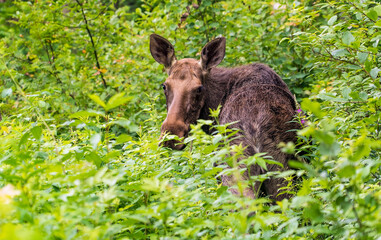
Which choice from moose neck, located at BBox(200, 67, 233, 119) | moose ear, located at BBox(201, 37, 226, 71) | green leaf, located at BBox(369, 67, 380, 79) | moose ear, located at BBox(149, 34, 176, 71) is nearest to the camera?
green leaf, located at BBox(369, 67, 380, 79)

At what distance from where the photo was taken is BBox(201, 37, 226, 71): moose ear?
5.88m

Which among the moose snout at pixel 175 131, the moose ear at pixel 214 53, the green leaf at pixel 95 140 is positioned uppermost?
the green leaf at pixel 95 140

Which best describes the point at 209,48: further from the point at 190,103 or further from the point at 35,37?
the point at 35,37

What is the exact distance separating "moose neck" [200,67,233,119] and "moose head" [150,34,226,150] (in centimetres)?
7

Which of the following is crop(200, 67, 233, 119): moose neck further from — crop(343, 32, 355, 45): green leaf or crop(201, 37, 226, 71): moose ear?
crop(343, 32, 355, 45): green leaf

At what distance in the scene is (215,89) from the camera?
223 inches

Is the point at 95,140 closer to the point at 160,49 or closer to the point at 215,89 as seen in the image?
the point at 215,89

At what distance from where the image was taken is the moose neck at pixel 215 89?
18.2ft

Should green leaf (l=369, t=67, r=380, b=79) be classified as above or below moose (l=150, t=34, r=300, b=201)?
above

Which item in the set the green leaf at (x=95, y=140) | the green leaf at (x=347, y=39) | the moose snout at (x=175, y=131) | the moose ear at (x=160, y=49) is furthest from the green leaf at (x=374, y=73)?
the moose ear at (x=160, y=49)

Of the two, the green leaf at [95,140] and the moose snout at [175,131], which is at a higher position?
the green leaf at [95,140]

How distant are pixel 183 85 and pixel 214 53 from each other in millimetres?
976

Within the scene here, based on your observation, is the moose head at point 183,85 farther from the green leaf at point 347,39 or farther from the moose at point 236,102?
the green leaf at point 347,39

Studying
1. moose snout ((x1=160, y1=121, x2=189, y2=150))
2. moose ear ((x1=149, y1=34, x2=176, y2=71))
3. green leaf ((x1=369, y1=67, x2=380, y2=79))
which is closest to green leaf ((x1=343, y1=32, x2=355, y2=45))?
green leaf ((x1=369, y1=67, x2=380, y2=79))
